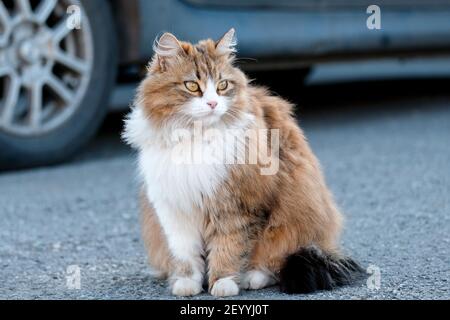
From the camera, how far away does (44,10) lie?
5.88 metres

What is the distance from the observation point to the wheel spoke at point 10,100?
19.0 feet

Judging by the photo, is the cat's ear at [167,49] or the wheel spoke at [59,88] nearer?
the cat's ear at [167,49]

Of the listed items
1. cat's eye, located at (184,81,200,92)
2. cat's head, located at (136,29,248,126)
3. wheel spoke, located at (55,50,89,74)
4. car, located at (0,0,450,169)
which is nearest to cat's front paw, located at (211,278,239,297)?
cat's head, located at (136,29,248,126)

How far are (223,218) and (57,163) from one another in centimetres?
278

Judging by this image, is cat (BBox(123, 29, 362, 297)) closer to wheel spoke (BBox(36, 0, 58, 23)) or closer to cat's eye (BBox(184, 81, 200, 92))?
cat's eye (BBox(184, 81, 200, 92))

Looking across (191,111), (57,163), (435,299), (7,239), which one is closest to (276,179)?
(191,111)

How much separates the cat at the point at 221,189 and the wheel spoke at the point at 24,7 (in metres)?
2.20

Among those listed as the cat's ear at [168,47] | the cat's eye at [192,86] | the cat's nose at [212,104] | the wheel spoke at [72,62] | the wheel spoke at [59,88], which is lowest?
the cat's nose at [212,104]

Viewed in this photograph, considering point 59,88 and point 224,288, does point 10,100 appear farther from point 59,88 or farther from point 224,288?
point 224,288

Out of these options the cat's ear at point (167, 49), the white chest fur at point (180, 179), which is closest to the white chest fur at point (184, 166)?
A: the white chest fur at point (180, 179)

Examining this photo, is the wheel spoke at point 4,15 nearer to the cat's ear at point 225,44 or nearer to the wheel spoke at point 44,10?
the wheel spoke at point 44,10

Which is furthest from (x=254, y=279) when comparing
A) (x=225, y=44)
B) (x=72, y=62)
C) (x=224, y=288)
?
(x=72, y=62)

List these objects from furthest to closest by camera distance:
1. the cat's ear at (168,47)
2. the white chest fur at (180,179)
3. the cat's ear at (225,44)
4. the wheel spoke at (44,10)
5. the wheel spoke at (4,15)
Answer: the wheel spoke at (44,10)
the wheel spoke at (4,15)
the cat's ear at (225,44)
the cat's ear at (168,47)
the white chest fur at (180,179)
